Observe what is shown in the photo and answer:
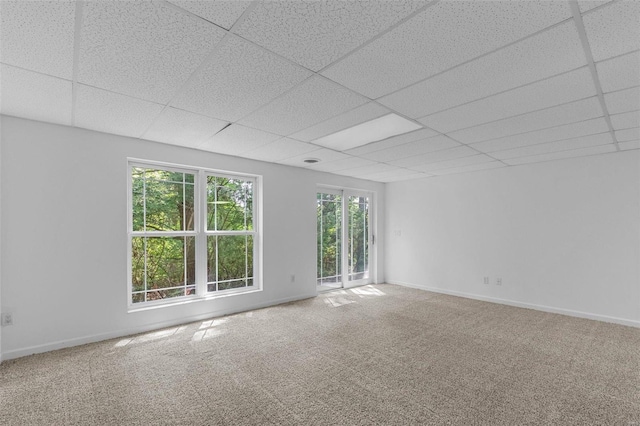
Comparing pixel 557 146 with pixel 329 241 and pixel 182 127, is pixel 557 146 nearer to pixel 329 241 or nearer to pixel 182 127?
pixel 329 241

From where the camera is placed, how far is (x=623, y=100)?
2357 millimetres

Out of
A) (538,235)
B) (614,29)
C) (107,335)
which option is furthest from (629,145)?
(107,335)

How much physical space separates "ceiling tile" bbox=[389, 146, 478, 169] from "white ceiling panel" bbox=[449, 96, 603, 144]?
445 mm

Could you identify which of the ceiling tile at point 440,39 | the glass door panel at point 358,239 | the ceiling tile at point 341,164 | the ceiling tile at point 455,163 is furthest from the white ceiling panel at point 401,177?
the ceiling tile at point 440,39

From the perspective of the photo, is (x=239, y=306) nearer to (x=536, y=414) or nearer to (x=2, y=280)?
(x=2, y=280)

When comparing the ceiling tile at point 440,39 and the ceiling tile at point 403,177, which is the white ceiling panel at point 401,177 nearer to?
the ceiling tile at point 403,177

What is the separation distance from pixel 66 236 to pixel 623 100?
519 cm

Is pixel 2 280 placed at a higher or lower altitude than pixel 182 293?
higher

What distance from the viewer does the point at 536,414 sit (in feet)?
6.49

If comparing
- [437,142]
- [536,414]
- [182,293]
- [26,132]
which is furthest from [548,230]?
[26,132]

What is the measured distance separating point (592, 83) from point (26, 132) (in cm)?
481

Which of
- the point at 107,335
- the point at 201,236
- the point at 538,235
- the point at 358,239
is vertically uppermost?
the point at 201,236

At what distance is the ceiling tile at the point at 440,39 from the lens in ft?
4.57

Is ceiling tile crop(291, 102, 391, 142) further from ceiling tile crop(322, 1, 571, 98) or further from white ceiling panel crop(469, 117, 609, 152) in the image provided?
white ceiling panel crop(469, 117, 609, 152)
